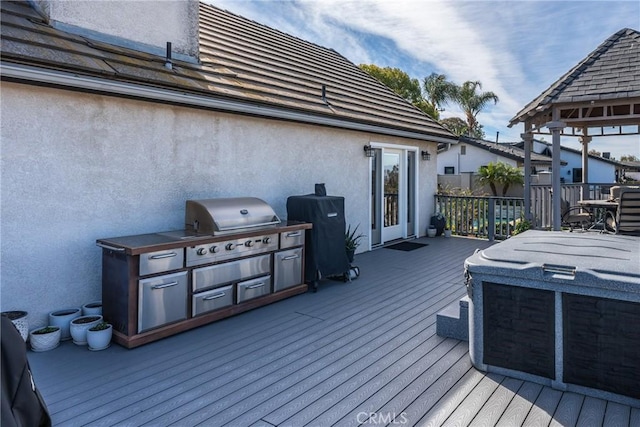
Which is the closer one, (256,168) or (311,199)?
(311,199)

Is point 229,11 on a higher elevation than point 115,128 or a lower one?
higher

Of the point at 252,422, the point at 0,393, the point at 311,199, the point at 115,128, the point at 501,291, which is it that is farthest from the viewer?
the point at 311,199

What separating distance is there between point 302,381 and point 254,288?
6.21ft

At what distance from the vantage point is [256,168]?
20.5ft

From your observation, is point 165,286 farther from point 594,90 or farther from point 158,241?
point 594,90

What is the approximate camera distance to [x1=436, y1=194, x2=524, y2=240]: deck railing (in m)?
10.0

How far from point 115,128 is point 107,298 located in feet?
6.24

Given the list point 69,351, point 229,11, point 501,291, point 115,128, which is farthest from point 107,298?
point 229,11

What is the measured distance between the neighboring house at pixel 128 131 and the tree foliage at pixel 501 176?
13.8 m

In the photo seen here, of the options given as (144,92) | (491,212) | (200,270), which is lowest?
(200,270)

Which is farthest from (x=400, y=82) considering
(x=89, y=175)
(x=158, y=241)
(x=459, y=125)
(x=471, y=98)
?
(x=158, y=241)

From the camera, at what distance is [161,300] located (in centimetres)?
401

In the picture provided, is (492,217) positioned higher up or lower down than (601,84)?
lower down

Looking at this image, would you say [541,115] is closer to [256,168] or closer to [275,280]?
[256,168]
